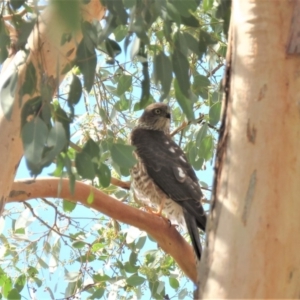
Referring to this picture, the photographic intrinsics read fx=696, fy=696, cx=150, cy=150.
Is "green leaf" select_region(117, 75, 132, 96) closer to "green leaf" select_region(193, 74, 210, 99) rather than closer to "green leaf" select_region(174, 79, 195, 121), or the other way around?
"green leaf" select_region(193, 74, 210, 99)

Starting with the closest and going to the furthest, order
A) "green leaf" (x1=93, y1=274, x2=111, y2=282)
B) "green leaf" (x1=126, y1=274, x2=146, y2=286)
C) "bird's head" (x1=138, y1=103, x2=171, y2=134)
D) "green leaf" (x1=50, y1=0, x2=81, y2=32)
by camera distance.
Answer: "green leaf" (x1=50, y1=0, x2=81, y2=32)
"green leaf" (x1=126, y1=274, x2=146, y2=286)
"green leaf" (x1=93, y1=274, x2=111, y2=282)
"bird's head" (x1=138, y1=103, x2=171, y2=134)

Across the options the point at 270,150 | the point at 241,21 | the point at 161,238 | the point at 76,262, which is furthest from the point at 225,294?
the point at 76,262

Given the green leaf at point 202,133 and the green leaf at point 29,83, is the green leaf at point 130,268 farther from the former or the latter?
the green leaf at point 29,83

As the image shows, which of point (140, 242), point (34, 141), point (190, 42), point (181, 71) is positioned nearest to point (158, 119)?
point (140, 242)

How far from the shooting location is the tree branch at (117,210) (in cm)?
262

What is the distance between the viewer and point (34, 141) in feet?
5.31

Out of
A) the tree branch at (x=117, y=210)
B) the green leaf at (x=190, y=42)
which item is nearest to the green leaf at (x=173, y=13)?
the green leaf at (x=190, y=42)

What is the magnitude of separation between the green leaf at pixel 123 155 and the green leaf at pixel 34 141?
448mm

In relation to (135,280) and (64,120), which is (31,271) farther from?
(64,120)

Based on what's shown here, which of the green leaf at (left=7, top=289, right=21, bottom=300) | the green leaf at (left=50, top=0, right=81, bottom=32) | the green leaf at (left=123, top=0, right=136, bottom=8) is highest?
the green leaf at (left=123, top=0, right=136, bottom=8)

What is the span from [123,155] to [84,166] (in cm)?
26

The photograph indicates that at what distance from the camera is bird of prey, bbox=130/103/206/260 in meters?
3.51

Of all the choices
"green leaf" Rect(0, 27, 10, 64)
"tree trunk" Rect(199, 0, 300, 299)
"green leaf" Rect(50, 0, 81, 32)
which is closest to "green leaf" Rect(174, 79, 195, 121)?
"tree trunk" Rect(199, 0, 300, 299)

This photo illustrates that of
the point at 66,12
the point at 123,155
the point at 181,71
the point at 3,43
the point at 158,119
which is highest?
the point at 158,119
